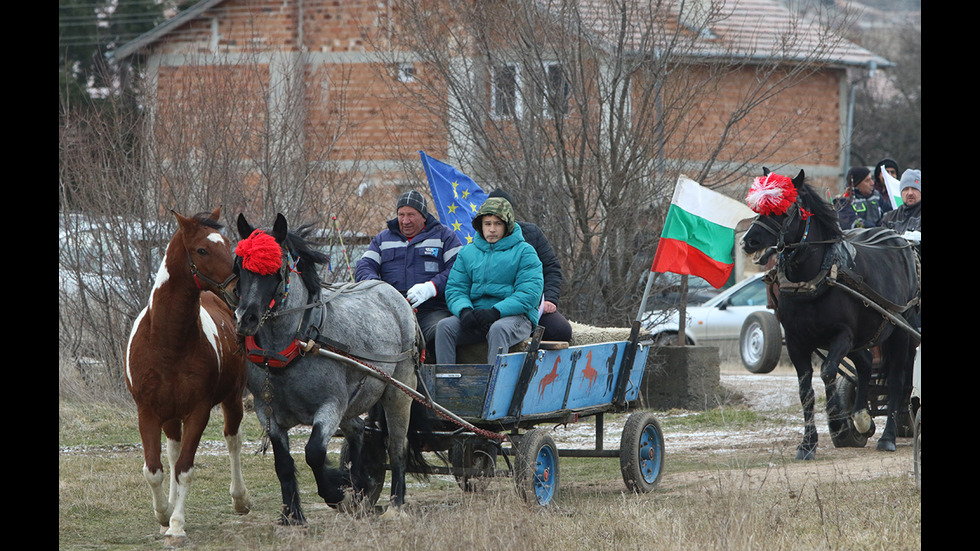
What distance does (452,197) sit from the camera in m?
9.71

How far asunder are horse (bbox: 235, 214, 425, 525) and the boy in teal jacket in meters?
0.35

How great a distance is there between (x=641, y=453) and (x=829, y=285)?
2.35 m

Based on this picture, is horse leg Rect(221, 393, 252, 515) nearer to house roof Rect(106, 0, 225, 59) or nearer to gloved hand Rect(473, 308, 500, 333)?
gloved hand Rect(473, 308, 500, 333)

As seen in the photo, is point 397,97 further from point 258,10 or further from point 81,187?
point 258,10

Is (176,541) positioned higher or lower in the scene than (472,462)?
lower

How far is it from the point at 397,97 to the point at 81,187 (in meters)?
3.55

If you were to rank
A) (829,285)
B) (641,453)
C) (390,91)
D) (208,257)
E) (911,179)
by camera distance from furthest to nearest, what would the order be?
(390,91)
(911,179)
(829,285)
(641,453)
(208,257)

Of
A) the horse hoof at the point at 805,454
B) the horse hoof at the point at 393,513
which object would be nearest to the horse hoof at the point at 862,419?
the horse hoof at the point at 805,454

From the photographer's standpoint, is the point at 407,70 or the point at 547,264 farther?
the point at 407,70

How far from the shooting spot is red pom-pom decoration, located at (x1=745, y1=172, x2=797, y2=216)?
30.1ft

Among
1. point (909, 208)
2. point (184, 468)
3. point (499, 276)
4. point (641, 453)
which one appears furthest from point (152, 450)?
point (909, 208)

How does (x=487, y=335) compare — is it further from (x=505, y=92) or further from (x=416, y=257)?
(x=505, y=92)

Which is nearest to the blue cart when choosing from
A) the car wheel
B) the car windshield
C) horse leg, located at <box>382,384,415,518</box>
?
horse leg, located at <box>382,384,415,518</box>
